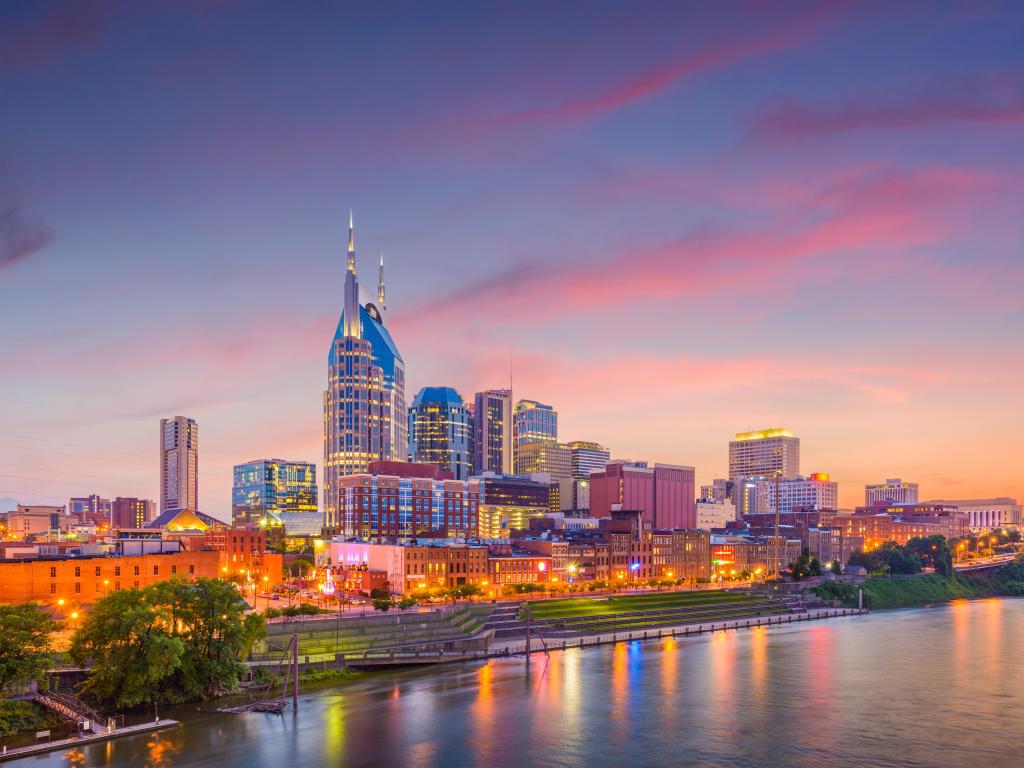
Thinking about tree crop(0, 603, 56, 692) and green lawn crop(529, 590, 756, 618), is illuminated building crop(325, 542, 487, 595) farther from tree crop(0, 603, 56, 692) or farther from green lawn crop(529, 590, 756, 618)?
tree crop(0, 603, 56, 692)

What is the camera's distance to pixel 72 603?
321 feet

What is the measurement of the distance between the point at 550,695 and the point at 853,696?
92.7 ft

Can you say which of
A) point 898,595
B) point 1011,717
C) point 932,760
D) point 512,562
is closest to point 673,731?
point 932,760

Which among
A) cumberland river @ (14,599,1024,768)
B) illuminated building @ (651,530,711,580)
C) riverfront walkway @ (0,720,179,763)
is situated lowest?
illuminated building @ (651,530,711,580)

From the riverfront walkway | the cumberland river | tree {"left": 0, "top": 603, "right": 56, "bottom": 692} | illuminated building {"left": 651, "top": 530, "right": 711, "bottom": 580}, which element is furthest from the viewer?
illuminated building {"left": 651, "top": 530, "right": 711, "bottom": 580}

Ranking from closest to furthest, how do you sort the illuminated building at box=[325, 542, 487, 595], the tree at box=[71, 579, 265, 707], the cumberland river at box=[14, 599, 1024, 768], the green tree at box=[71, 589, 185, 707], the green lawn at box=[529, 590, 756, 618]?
the cumberland river at box=[14, 599, 1024, 768], the green tree at box=[71, 589, 185, 707], the tree at box=[71, 579, 265, 707], the green lawn at box=[529, 590, 756, 618], the illuminated building at box=[325, 542, 487, 595]

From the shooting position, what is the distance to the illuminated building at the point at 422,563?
455 ft

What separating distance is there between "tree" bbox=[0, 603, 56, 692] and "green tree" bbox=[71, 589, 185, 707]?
6497 mm

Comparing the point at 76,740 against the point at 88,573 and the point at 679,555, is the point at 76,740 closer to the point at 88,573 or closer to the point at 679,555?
the point at 88,573

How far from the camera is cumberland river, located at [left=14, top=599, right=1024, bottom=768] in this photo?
59.7 m

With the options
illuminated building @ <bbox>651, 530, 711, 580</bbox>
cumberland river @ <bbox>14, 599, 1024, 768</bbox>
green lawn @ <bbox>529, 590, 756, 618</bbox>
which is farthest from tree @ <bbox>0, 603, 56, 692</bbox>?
illuminated building @ <bbox>651, 530, 711, 580</bbox>

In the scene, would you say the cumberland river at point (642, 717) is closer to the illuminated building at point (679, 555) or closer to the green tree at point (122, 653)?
the green tree at point (122, 653)

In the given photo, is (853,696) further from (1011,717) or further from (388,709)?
(388,709)

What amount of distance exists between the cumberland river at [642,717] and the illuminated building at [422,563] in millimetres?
39897
